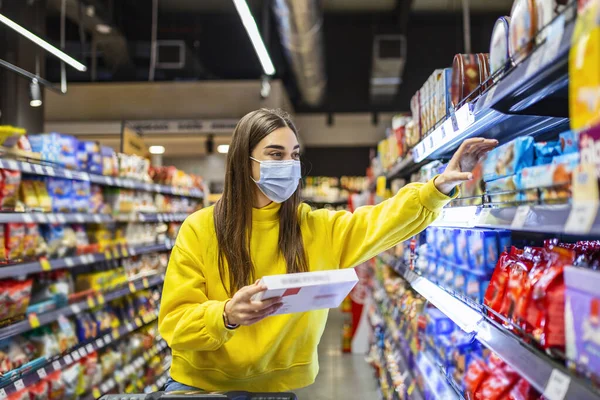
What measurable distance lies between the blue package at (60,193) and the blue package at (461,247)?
104 inches

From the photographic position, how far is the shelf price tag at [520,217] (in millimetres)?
1171

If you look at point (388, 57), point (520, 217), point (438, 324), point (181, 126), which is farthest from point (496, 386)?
point (181, 126)

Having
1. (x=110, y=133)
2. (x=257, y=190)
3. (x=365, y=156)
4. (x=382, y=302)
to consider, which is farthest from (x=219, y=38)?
(x=257, y=190)

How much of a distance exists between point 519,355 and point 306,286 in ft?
1.72

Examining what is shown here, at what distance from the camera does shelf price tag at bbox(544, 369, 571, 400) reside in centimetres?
97

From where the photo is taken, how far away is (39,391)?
10.3 ft

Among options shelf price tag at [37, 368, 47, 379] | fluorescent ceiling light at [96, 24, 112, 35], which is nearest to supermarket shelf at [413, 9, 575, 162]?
shelf price tag at [37, 368, 47, 379]

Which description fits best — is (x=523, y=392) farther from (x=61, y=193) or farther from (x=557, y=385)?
(x=61, y=193)

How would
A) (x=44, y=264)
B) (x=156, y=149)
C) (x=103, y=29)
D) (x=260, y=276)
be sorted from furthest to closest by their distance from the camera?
(x=156, y=149) → (x=103, y=29) → (x=44, y=264) → (x=260, y=276)

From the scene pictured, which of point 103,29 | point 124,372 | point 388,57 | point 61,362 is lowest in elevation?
point 124,372

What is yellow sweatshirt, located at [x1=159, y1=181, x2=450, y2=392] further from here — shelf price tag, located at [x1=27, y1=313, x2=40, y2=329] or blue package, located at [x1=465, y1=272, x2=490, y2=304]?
shelf price tag, located at [x1=27, y1=313, x2=40, y2=329]

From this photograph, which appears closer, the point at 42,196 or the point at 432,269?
the point at 432,269

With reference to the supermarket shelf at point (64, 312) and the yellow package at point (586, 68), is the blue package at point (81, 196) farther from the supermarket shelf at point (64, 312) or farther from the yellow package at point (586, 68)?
the yellow package at point (586, 68)

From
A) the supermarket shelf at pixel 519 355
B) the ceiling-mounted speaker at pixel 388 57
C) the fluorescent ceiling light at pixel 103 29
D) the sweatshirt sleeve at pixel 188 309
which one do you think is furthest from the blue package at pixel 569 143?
the fluorescent ceiling light at pixel 103 29
